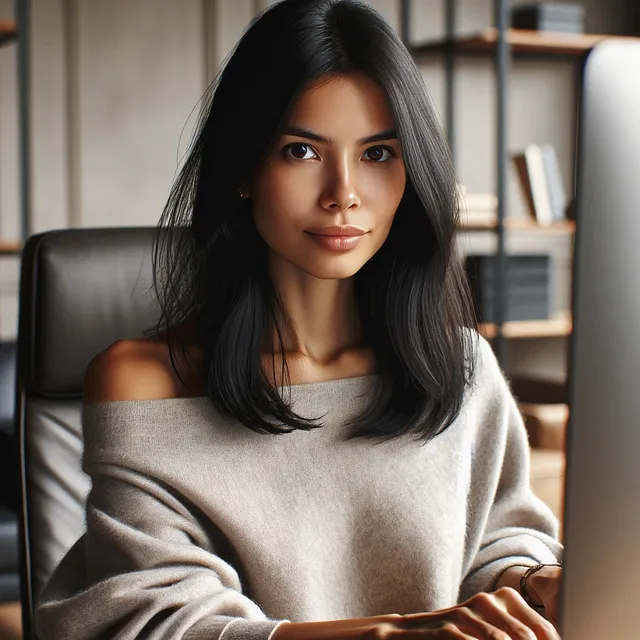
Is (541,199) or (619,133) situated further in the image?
(541,199)

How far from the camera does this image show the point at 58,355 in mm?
1302

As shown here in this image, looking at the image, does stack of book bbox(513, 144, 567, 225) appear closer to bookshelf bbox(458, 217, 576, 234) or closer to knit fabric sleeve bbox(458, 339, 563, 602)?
bookshelf bbox(458, 217, 576, 234)

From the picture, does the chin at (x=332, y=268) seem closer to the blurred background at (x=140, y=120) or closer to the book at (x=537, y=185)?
the blurred background at (x=140, y=120)

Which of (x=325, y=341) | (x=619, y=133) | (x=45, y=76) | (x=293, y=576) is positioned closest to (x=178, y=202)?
(x=325, y=341)

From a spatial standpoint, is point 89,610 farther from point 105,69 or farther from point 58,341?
point 105,69

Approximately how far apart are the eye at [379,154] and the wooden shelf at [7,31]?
92.1 inches

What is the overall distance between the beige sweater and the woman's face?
160 mm

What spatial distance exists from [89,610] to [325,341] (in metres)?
0.35

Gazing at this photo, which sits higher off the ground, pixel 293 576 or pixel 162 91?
pixel 162 91

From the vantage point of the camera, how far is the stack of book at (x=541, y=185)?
3.59 metres

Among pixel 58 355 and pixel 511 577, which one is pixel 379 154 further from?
pixel 58 355

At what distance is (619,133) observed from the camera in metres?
0.45

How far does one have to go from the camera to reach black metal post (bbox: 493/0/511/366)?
3.36 metres

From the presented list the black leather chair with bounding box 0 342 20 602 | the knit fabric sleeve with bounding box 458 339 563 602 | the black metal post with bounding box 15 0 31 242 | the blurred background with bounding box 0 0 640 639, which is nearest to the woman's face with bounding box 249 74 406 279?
the knit fabric sleeve with bounding box 458 339 563 602
